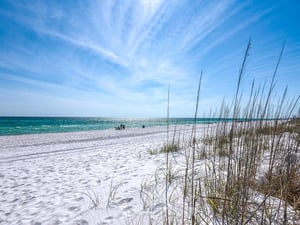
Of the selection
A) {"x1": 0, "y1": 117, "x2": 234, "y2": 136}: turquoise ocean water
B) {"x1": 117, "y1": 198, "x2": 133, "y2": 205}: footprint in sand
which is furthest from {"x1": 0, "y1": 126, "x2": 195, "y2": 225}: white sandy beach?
{"x1": 0, "y1": 117, "x2": 234, "y2": 136}: turquoise ocean water

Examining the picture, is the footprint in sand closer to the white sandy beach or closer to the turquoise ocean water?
the white sandy beach

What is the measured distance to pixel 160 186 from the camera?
2146mm

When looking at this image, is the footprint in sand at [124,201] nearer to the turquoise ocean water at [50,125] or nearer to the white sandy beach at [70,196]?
the white sandy beach at [70,196]

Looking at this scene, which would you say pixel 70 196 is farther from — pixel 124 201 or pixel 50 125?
pixel 50 125

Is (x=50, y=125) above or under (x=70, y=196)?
under

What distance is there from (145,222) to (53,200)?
1.41m

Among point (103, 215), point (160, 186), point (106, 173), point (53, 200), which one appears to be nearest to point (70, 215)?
point (103, 215)

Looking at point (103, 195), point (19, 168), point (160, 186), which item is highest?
point (160, 186)

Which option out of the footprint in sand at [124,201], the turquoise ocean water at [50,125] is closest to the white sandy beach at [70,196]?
the footprint in sand at [124,201]

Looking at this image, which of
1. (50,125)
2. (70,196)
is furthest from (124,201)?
(50,125)

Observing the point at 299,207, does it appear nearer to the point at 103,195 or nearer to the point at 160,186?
the point at 160,186

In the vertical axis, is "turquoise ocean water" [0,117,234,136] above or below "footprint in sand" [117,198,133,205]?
below

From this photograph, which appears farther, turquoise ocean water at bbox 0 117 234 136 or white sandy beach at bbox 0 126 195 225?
turquoise ocean water at bbox 0 117 234 136

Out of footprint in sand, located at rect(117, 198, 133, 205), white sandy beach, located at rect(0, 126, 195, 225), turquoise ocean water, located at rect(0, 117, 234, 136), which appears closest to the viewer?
white sandy beach, located at rect(0, 126, 195, 225)
